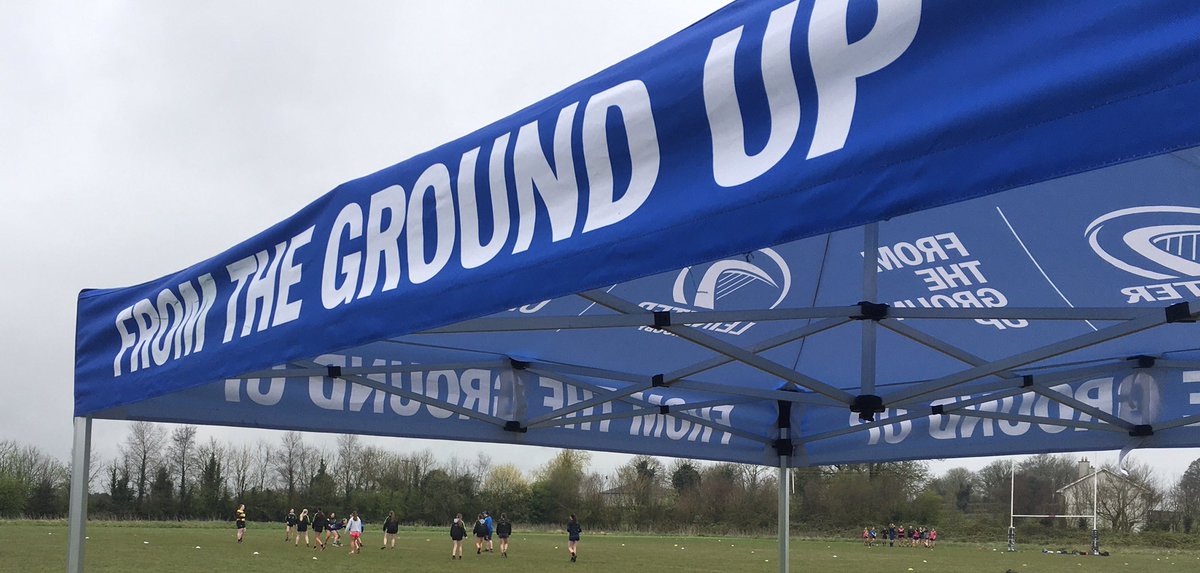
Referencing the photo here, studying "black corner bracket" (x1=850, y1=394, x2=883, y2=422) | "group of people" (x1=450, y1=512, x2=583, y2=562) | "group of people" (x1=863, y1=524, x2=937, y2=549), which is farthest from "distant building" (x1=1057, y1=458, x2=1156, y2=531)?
"black corner bracket" (x1=850, y1=394, x2=883, y2=422)

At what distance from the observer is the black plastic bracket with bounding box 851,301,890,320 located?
4016mm

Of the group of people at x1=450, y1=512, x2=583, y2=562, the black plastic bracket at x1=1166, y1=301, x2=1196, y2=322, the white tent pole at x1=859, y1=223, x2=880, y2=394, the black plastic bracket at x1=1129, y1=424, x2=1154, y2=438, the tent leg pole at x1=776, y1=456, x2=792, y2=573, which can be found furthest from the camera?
the group of people at x1=450, y1=512, x2=583, y2=562

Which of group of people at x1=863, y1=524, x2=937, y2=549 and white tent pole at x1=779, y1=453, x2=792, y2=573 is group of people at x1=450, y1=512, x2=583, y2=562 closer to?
white tent pole at x1=779, y1=453, x2=792, y2=573

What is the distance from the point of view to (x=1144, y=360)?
4965mm

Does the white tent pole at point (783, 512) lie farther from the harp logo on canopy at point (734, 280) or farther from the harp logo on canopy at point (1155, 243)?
the harp logo on canopy at point (1155, 243)

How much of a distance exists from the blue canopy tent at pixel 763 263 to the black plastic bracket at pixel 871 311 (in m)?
0.02

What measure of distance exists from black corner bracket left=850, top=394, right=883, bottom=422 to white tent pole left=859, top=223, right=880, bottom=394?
0.04 m

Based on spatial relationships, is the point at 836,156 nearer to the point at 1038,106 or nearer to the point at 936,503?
the point at 1038,106

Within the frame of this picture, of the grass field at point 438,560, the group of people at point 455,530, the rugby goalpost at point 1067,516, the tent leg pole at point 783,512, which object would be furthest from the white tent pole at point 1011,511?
the tent leg pole at point 783,512

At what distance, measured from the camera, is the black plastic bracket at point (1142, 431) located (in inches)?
204

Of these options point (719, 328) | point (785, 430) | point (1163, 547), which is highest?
point (719, 328)

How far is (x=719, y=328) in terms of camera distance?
5.05 meters

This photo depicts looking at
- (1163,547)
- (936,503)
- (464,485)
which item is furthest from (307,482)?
(1163,547)

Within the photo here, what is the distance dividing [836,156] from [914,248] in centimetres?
272
